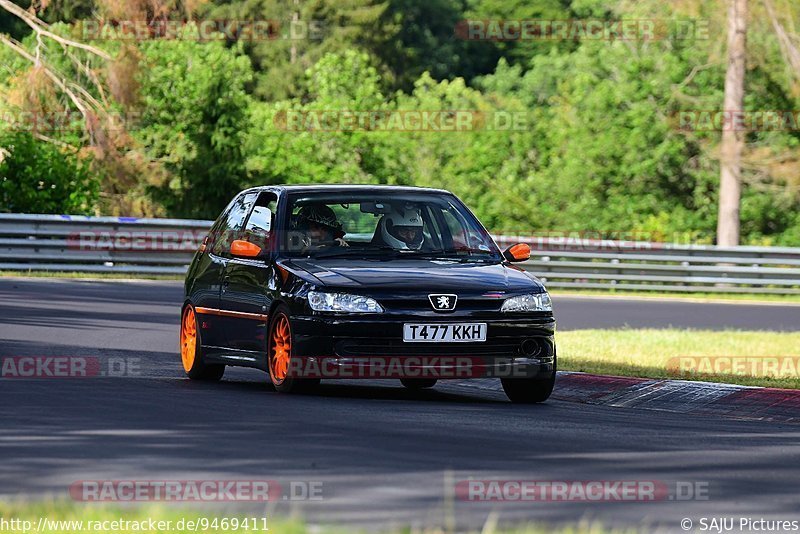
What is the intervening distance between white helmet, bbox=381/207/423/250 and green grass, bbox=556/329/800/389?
273 centimetres

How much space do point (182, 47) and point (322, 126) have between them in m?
5.30

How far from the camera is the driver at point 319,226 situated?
12.9 meters

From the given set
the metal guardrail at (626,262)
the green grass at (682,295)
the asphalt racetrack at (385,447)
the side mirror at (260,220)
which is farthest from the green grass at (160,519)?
the green grass at (682,295)

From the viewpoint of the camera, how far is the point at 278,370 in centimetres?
1252

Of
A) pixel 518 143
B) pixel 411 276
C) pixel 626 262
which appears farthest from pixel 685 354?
pixel 518 143

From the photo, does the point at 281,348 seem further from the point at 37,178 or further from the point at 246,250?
the point at 37,178

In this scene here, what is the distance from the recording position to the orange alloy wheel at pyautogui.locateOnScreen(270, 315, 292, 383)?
40.1 feet

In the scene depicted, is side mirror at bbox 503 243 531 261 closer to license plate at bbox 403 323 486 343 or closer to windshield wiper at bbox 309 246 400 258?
windshield wiper at bbox 309 246 400 258

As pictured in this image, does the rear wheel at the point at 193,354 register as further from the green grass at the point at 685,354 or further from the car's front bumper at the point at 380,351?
the green grass at the point at 685,354

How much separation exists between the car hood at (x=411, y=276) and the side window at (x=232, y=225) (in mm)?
1427

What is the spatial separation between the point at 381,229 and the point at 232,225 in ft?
5.35

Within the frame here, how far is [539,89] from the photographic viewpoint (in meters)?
79.4

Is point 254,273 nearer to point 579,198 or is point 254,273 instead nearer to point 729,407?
point 729,407

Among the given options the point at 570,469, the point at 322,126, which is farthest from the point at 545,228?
the point at 570,469
